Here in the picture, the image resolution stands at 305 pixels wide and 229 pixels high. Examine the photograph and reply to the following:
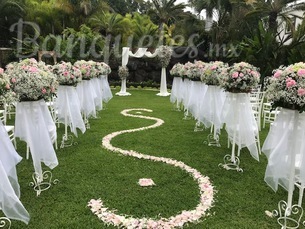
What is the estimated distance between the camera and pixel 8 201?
3.00 meters

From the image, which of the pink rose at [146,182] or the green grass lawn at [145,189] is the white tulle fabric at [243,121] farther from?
the pink rose at [146,182]

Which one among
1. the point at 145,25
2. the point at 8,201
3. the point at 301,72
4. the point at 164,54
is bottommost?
the point at 8,201

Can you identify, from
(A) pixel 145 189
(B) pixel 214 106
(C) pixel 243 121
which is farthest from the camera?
(B) pixel 214 106

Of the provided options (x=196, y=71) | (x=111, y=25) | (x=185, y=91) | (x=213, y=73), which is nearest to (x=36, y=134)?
(x=213, y=73)

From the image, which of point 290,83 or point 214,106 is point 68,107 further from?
point 290,83

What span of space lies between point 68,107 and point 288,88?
4.32 m

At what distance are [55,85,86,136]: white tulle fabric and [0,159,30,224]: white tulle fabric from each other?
3.16 metres

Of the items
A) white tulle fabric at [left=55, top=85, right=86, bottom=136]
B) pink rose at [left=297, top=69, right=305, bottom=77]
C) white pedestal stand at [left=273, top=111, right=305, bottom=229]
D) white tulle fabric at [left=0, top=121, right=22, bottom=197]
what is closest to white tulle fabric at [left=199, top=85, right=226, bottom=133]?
white pedestal stand at [left=273, top=111, right=305, bottom=229]

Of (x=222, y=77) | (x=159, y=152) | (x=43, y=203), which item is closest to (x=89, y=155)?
(x=159, y=152)

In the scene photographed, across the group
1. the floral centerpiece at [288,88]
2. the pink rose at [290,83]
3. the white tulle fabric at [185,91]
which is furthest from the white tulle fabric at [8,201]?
the white tulle fabric at [185,91]

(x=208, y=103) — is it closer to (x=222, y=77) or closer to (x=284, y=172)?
(x=222, y=77)

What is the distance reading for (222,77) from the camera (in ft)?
16.2

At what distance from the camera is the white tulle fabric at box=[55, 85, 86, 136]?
20.0ft

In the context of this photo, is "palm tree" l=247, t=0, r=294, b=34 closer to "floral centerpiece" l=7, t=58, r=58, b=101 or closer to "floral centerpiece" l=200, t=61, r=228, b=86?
"floral centerpiece" l=200, t=61, r=228, b=86
